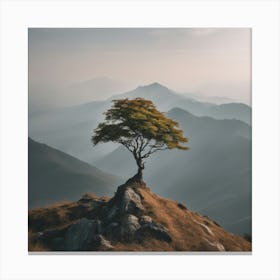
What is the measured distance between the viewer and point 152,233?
1129cm

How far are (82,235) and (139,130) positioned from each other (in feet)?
9.00

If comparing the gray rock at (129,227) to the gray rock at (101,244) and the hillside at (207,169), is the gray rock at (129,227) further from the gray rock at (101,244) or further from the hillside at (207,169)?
the hillside at (207,169)

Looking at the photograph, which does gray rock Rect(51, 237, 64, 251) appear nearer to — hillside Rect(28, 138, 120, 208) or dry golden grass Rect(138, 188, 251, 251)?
hillside Rect(28, 138, 120, 208)

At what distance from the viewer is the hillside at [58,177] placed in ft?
38.7

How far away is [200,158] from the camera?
40.1 feet

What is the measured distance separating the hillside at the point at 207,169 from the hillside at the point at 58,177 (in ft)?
1.24

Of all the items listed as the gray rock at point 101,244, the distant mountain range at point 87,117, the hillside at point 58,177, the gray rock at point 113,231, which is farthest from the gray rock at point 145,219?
the distant mountain range at point 87,117

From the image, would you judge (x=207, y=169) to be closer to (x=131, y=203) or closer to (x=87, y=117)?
(x=131, y=203)

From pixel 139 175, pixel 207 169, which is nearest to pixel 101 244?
pixel 139 175

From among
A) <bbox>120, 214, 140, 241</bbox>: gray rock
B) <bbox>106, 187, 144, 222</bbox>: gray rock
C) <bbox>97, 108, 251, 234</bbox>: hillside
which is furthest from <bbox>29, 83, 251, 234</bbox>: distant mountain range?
<bbox>120, 214, 140, 241</bbox>: gray rock

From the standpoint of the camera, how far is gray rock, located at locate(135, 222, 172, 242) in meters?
11.2
